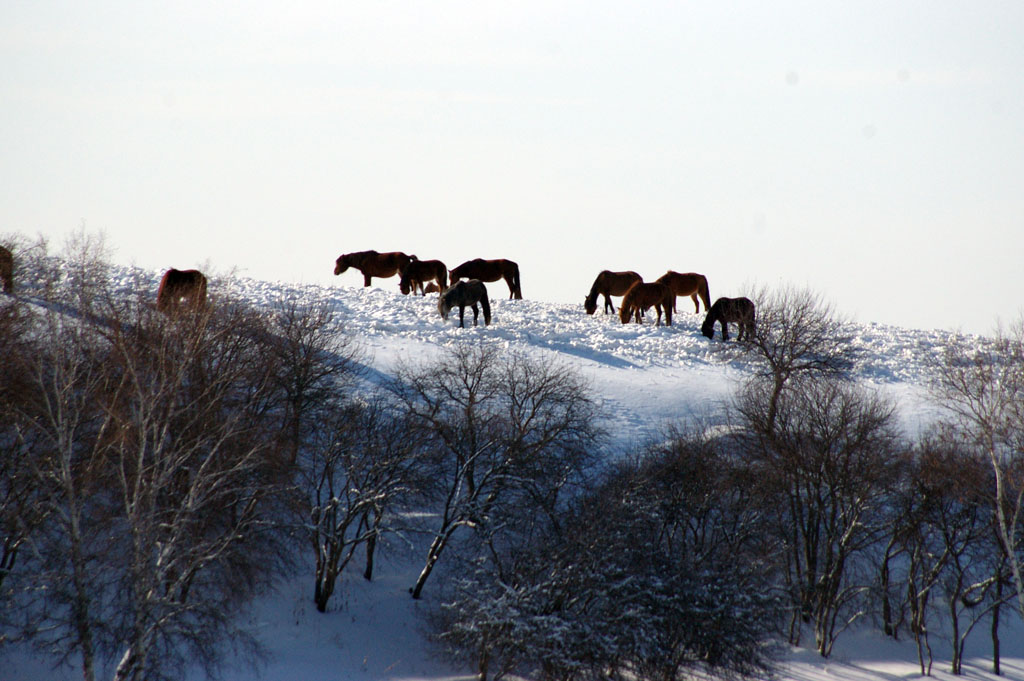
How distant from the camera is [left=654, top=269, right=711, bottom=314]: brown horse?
48781 mm

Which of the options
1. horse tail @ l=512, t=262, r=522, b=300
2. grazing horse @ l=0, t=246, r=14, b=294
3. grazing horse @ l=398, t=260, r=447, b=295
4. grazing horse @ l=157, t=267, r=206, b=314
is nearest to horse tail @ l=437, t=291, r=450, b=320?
grazing horse @ l=398, t=260, r=447, b=295

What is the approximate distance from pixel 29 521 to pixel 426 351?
1948 centimetres

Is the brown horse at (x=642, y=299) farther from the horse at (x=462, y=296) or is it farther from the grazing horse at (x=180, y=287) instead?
the grazing horse at (x=180, y=287)

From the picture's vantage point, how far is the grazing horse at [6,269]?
37.1 metres

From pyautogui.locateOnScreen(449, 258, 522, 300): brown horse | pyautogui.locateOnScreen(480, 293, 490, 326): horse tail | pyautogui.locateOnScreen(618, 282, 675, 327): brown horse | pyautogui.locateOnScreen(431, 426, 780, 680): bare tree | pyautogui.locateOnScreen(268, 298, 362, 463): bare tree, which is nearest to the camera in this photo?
pyautogui.locateOnScreen(431, 426, 780, 680): bare tree

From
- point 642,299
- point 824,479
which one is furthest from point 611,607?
point 642,299

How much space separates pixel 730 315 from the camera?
43.2 metres

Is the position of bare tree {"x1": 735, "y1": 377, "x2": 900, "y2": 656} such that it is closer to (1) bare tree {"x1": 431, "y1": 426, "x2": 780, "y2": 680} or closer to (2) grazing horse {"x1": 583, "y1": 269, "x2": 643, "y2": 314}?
(1) bare tree {"x1": 431, "y1": 426, "x2": 780, "y2": 680}

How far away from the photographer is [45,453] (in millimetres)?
23828

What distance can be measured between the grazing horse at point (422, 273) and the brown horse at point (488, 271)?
1.94ft

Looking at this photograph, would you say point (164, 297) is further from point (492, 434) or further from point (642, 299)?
point (642, 299)

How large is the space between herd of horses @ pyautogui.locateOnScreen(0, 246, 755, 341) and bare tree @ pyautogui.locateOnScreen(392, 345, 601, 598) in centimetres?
757

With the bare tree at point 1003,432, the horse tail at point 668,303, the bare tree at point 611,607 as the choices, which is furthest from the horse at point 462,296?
the bare tree at point 1003,432

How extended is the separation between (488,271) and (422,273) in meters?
3.19
